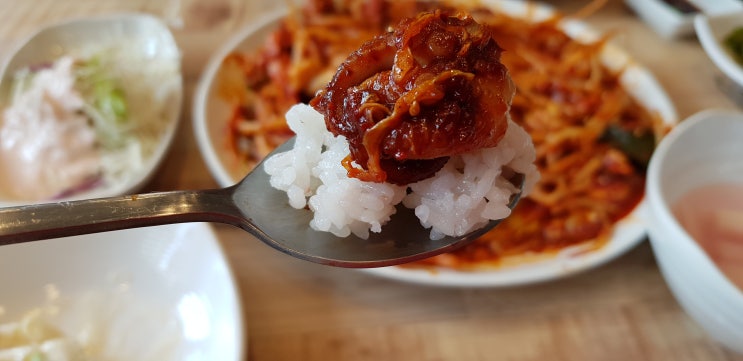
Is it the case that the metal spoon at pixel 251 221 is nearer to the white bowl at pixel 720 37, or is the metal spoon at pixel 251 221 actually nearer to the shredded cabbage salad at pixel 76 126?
the shredded cabbage salad at pixel 76 126

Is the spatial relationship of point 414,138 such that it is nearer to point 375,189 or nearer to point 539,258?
point 375,189

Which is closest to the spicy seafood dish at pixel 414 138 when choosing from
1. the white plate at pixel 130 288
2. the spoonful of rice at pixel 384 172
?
the spoonful of rice at pixel 384 172

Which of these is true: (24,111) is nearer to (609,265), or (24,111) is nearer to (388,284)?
(388,284)

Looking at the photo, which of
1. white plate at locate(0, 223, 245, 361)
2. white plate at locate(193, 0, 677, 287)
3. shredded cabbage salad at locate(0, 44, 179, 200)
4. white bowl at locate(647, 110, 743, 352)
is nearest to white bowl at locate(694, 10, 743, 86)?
white plate at locate(193, 0, 677, 287)

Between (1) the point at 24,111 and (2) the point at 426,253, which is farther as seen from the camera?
(1) the point at 24,111

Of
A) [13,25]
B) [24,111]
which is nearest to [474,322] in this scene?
[24,111]
